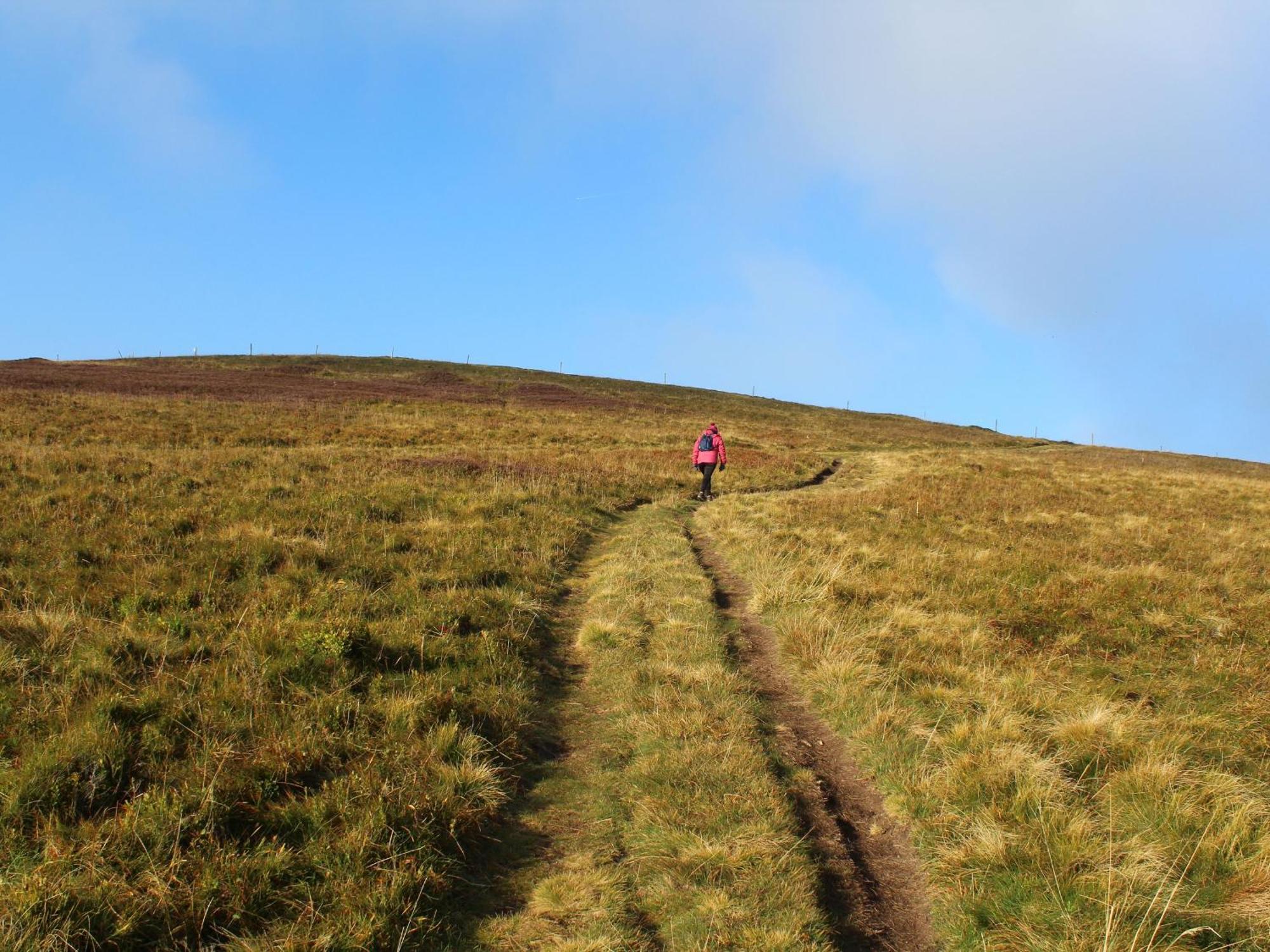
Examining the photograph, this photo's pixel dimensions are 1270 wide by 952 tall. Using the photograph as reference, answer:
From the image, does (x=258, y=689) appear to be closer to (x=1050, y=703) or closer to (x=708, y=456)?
(x=1050, y=703)

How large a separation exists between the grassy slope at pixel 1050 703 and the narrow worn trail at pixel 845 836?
0.58 ft

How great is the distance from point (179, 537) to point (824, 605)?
9.52 m

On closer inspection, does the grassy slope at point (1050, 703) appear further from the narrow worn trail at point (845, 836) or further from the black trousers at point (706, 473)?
the black trousers at point (706, 473)

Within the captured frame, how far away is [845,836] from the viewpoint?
5176 millimetres

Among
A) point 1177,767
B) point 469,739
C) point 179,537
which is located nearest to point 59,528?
point 179,537

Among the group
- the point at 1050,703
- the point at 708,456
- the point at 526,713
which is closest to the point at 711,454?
the point at 708,456

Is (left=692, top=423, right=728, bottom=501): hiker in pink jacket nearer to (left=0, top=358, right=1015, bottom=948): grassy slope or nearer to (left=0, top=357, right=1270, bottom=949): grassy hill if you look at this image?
(left=0, top=358, right=1015, bottom=948): grassy slope

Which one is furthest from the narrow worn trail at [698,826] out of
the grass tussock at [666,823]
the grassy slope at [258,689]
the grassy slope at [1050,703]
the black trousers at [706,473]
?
the black trousers at [706,473]

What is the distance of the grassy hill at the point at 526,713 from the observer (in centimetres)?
422

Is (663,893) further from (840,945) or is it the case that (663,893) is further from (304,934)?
(304,934)

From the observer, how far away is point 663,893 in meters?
4.38

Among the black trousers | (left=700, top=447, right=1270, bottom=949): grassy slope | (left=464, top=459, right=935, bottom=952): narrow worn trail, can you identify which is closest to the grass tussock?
(left=464, top=459, right=935, bottom=952): narrow worn trail

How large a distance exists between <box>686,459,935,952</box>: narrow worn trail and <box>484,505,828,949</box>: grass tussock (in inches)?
7.9

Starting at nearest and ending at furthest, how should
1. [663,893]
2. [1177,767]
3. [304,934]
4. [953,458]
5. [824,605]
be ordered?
[304,934], [663,893], [1177,767], [824,605], [953,458]
